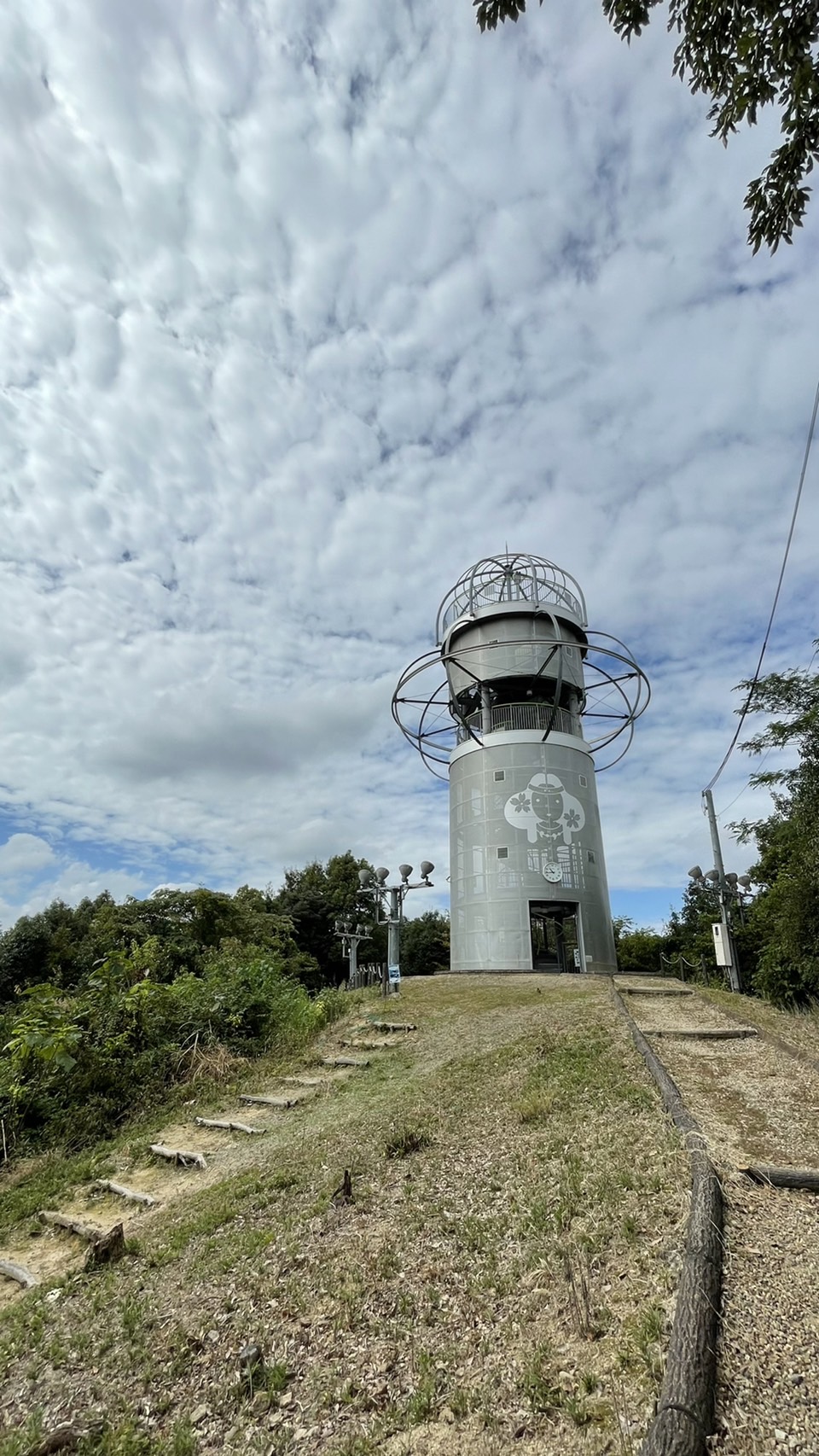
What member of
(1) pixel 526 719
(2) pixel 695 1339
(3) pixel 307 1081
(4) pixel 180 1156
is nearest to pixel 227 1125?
(4) pixel 180 1156

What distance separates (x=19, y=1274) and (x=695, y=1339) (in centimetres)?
554

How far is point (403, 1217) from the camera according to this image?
4.81 metres

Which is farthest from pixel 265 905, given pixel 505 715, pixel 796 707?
pixel 796 707

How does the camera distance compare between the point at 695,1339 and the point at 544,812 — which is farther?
the point at 544,812

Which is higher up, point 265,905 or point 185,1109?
point 265,905

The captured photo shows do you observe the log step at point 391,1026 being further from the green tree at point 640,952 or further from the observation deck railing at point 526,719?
the green tree at point 640,952

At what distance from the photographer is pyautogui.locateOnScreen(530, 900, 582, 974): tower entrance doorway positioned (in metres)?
20.9

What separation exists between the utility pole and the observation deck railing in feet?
16.6

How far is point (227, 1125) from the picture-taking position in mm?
8383

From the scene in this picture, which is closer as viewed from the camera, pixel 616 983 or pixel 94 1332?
pixel 94 1332

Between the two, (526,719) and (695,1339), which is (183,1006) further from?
(526,719)

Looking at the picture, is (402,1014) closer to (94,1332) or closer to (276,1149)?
(276,1149)

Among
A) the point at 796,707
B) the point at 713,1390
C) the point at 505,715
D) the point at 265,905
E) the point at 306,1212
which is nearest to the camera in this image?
the point at 713,1390

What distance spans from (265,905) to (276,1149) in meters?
34.0
